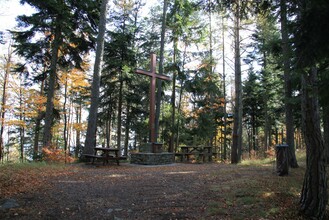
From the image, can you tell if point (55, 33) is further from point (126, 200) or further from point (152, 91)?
point (126, 200)

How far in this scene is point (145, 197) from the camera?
523 centimetres

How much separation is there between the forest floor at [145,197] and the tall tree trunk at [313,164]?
33 centimetres

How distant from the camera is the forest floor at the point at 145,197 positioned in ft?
13.9

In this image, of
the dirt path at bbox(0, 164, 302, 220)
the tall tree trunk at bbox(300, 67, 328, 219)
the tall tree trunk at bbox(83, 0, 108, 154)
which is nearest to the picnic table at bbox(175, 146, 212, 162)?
the tall tree trunk at bbox(83, 0, 108, 154)

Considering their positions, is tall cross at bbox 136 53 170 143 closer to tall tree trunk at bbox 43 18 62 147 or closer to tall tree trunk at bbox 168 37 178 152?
tall tree trunk at bbox 168 37 178 152

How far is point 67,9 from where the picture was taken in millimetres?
12242

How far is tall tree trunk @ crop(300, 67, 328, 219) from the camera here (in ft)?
14.8

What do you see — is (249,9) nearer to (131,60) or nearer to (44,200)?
(44,200)

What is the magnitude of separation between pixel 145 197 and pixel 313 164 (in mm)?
3465

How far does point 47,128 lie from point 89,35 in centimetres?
553

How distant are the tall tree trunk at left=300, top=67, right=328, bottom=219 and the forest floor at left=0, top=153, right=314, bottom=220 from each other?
33 centimetres

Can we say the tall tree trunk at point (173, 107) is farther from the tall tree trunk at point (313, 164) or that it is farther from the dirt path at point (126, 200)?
the tall tree trunk at point (313, 164)

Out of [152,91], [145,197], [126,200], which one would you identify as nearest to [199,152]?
[152,91]

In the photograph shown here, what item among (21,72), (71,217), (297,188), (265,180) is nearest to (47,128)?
(21,72)
